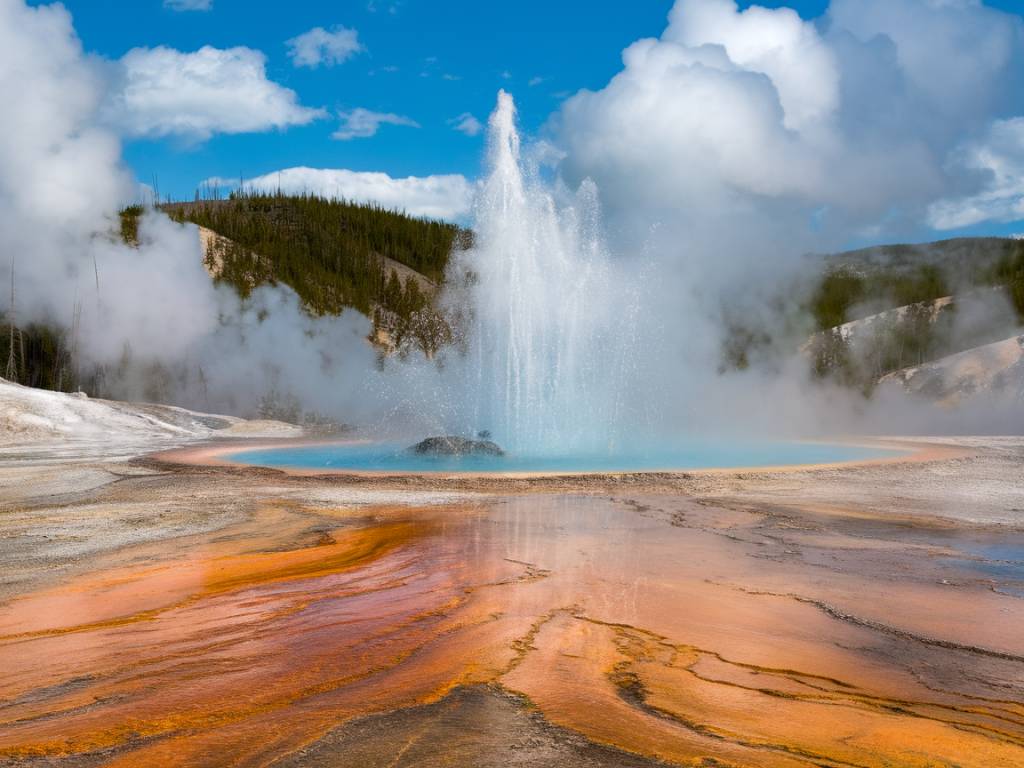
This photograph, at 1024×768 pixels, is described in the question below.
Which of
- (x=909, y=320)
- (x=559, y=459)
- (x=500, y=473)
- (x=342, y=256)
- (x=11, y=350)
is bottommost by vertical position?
(x=500, y=473)

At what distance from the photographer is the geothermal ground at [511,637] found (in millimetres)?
3549

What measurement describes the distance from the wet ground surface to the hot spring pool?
19.6 feet

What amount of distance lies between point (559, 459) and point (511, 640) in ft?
41.2

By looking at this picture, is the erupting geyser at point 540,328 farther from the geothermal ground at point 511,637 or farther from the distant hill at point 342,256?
the distant hill at point 342,256

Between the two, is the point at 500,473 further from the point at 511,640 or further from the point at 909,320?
the point at 909,320

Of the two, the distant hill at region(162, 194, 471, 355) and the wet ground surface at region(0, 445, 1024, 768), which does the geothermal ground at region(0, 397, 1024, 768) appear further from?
the distant hill at region(162, 194, 471, 355)

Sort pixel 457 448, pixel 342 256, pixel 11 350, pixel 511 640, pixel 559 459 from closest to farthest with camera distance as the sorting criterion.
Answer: pixel 511 640 < pixel 559 459 < pixel 457 448 < pixel 11 350 < pixel 342 256

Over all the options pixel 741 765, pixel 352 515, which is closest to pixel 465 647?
pixel 741 765

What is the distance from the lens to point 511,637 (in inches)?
199

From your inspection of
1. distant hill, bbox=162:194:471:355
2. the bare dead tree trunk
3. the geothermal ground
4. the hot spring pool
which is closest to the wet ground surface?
the geothermal ground

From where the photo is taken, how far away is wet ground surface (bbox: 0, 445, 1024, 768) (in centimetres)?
354

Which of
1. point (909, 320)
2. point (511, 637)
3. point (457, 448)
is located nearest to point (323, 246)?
point (909, 320)

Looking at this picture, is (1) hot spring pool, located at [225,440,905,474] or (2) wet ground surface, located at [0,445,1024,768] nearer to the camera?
(2) wet ground surface, located at [0,445,1024,768]

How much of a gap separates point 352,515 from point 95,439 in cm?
1833
